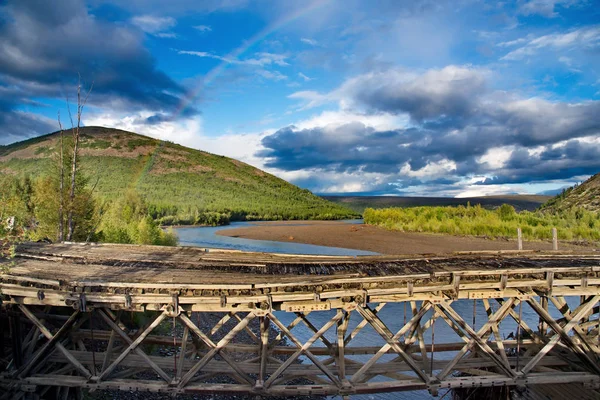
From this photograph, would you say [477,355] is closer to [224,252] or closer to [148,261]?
[224,252]

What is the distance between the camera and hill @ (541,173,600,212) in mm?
64250

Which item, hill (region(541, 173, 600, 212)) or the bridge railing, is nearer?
the bridge railing

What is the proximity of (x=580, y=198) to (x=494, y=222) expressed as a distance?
85.3 ft

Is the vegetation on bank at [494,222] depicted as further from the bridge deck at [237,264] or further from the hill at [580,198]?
the bridge deck at [237,264]

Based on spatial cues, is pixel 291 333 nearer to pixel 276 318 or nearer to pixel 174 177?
pixel 276 318

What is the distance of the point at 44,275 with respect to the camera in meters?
12.1

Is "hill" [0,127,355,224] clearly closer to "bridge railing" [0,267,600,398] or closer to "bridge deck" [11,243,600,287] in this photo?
"bridge deck" [11,243,600,287]

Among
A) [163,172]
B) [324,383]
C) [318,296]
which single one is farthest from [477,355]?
[163,172]

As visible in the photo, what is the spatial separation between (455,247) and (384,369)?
39817 mm

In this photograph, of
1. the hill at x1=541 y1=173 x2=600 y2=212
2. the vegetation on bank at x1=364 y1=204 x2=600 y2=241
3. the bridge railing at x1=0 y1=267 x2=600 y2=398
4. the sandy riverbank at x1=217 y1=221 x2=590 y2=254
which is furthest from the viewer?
the hill at x1=541 y1=173 x2=600 y2=212

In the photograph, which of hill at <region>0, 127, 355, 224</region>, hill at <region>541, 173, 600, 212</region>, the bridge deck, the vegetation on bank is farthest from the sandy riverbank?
hill at <region>0, 127, 355, 224</region>

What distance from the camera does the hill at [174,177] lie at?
114 meters

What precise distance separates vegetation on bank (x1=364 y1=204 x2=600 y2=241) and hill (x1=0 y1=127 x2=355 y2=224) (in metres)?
51.3

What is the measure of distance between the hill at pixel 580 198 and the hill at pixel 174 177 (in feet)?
236
